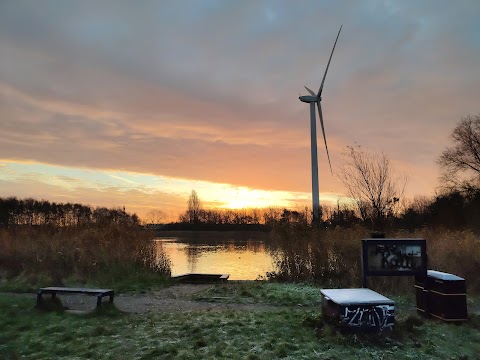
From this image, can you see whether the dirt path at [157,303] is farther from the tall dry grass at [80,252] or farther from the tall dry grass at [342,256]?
the tall dry grass at [342,256]

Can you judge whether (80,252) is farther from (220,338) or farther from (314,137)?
(314,137)

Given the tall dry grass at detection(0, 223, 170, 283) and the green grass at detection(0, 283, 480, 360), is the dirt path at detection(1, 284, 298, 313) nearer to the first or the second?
the green grass at detection(0, 283, 480, 360)

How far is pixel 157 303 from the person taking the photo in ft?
31.4

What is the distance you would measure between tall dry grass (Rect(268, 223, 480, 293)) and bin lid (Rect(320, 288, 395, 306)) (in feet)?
15.2

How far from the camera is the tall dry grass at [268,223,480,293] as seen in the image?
11.3 meters

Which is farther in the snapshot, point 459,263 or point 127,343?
point 459,263

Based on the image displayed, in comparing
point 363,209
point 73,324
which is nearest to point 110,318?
point 73,324

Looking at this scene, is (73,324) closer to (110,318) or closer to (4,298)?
(110,318)

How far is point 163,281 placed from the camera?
13.0 meters

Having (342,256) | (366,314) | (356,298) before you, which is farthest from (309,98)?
(366,314)

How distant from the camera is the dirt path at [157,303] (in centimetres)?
885

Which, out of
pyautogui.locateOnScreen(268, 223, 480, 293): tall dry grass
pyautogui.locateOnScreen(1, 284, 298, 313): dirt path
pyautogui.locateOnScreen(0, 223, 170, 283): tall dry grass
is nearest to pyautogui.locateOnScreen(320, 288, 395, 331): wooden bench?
pyautogui.locateOnScreen(1, 284, 298, 313): dirt path

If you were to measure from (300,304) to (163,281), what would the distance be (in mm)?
5202

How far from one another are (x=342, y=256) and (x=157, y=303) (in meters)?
5.52
